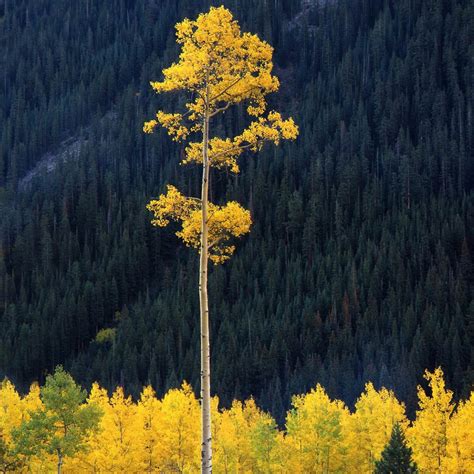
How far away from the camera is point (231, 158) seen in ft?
74.6

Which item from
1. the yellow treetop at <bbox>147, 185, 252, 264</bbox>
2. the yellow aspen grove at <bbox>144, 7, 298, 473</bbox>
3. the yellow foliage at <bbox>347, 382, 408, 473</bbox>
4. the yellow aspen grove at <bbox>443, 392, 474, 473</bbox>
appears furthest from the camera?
the yellow foliage at <bbox>347, 382, 408, 473</bbox>

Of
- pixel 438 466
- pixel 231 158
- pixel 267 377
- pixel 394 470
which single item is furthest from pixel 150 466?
pixel 267 377

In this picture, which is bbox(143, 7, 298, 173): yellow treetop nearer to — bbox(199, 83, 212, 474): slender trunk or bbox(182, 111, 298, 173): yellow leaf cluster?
bbox(182, 111, 298, 173): yellow leaf cluster

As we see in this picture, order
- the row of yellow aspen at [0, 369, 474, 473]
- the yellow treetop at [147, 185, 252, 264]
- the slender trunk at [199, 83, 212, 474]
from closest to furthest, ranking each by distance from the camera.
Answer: the slender trunk at [199, 83, 212, 474] < the yellow treetop at [147, 185, 252, 264] < the row of yellow aspen at [0, 369, 474, 473]

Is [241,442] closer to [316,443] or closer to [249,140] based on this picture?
[316,443]

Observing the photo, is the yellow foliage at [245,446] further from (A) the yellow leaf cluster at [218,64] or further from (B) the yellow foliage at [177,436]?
(A) the yellow leaf cluster at [218,64]

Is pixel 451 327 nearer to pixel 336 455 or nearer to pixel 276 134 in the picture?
pixel 336 455

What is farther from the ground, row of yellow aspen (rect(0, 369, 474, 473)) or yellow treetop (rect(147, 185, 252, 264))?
row of yellow aspen (rect(0, 369, 474, 473))

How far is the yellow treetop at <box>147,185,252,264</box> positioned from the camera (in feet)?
71.3

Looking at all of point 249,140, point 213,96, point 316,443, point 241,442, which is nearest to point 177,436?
point 241,442

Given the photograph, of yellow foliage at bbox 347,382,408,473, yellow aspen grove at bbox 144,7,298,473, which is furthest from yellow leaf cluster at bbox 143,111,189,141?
yellow foliage at bbox 347,382,408,473

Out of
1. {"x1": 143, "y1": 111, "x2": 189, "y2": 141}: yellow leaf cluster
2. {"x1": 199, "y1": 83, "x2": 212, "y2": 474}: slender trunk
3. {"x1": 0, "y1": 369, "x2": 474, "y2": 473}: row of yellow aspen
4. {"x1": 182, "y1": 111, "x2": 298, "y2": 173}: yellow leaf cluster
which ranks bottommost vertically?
{"x1": 199, "y1": 83, "x2": 212, "y2": 474}: slender trunk

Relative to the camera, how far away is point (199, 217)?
71.8 feet

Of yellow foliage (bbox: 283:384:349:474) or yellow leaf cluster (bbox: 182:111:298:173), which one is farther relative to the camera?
yellow foliage (bbox: 283:384:349:474)
